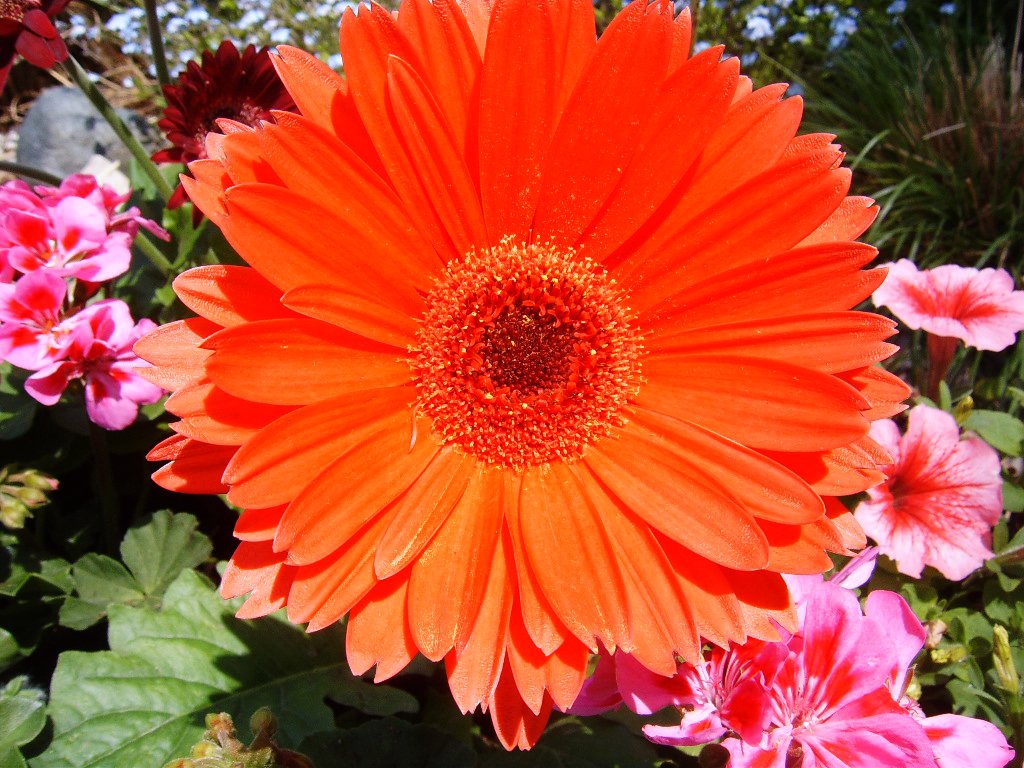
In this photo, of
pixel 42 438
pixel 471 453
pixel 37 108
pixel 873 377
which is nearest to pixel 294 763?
pixel 471 453

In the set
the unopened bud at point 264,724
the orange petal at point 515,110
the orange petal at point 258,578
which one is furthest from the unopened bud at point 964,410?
the unopened bud at point 264,724

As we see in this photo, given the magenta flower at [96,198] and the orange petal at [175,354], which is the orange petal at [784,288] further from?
the magenta flower at [96,198]

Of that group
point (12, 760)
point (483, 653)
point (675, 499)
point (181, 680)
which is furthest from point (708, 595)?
point (12, 760)

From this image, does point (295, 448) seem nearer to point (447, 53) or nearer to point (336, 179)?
point (336, 179)

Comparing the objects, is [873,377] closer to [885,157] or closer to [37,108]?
[885,157]

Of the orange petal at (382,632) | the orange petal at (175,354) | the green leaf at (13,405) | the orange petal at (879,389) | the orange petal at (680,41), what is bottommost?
the green leaf at (13,405)
